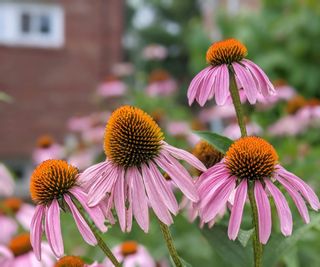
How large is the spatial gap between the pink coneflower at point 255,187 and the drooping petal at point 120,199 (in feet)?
0.21

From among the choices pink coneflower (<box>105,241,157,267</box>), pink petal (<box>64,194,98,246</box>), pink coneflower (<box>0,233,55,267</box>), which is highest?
pink petal (<box>64,194,98,246</box>)

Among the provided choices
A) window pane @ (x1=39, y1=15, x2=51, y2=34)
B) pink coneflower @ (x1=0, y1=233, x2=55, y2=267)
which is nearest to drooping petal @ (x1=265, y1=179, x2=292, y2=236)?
pink coneflower @ (x1=0, y1=233, x2=55, y2=267)

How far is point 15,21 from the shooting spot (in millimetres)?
6961

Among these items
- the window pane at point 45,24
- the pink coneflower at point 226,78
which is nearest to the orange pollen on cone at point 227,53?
the pink coneflower at point 226,78

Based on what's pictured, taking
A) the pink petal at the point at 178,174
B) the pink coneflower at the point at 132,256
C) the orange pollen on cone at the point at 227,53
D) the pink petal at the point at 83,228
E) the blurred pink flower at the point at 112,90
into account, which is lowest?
the pink coneflower at the point at 132,256

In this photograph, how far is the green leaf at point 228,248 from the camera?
647 mm

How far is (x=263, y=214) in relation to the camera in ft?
1.71

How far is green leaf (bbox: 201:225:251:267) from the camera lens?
0.65m

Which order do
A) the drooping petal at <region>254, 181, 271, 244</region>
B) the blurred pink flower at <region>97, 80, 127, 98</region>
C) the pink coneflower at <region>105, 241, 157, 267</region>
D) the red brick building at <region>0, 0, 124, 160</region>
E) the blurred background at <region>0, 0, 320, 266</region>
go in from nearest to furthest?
the drooping petal at <region>254, 181, 271, 244</region> → the pink coneflower at <region>105, 241, 157, 267</region> → the blurred background at <region>0, 0, 320, 266</region> → the blurred pink flower at <region>97, 80, 127, 98</region> → the red brick building at <region>0, 0, 124, 160</region>

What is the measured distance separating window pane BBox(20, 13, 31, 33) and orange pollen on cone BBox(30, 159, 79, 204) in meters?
6.73

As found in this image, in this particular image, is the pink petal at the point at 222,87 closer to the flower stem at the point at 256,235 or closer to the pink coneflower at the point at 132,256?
the flower stem at the point at 256,235

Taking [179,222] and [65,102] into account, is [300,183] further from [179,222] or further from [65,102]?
[65,102]

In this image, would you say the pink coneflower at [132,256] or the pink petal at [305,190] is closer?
the pink petal at [305,190]

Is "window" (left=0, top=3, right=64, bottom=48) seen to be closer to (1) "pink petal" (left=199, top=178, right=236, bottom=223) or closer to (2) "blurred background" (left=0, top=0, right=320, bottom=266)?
(2) "blurred background" (left=0, top=0, right=320, bottom=266)
